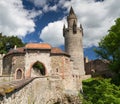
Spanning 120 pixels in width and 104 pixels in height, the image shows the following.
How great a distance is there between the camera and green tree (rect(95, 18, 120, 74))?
2873 cm

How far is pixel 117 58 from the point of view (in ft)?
95.3

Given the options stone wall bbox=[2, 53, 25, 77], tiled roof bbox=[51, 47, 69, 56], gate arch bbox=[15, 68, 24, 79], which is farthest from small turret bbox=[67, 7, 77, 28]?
gate arch bbox=[15, 68, 24, 79]

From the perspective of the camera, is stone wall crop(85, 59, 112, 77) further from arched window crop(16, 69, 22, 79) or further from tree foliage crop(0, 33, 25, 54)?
A: arched window crop(16, 69, 22, 79)

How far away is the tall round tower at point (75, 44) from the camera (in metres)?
45.2

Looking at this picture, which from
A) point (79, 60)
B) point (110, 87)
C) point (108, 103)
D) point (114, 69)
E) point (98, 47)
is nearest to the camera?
point (108, 103)

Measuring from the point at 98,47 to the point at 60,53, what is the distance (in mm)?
5622

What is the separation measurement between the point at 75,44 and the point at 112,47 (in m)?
16.8

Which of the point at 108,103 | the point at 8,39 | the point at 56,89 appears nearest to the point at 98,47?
the point at 56,89

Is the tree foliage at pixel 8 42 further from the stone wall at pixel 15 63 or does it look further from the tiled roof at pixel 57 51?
the tiled roof at pixel 57 51

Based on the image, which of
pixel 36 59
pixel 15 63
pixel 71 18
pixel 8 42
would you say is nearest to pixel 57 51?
pixel 36 59

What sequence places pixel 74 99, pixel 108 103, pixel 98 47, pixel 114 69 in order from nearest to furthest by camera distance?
1. pixel 108 103
2. pixel 74 99
3. pixel 114 69
4. pixel 98 47

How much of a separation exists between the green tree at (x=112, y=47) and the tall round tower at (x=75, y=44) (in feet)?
41.8

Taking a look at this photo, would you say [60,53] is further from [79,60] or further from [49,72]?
[79,60]

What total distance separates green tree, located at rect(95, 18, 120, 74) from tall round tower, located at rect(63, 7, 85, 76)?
12733mm
